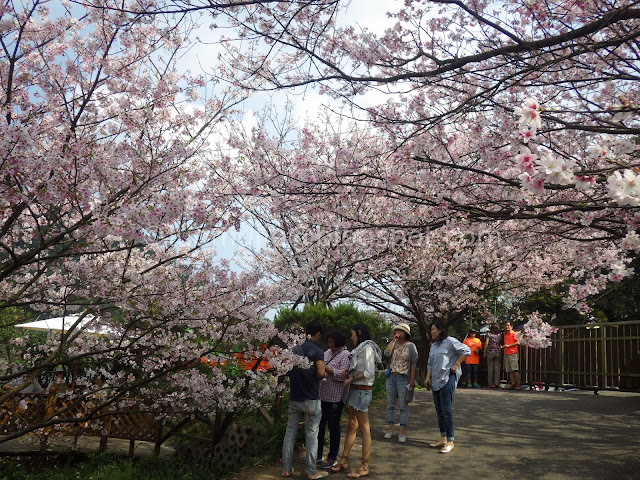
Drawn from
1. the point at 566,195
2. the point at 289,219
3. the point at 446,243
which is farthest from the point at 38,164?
the point at 446,243

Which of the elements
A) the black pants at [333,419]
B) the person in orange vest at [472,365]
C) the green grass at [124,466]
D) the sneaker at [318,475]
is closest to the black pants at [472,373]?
the person in orange vest at [472,365]

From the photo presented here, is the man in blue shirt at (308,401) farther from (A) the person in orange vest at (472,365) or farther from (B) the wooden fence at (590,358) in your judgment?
(B) the wooden fence at (590,358)

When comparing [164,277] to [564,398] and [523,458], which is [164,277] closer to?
[523,458]

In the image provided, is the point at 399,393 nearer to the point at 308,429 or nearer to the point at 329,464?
the point at 329,464

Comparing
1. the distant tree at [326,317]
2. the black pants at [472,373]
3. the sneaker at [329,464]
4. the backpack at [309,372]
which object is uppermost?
the distant tree at [326,317]

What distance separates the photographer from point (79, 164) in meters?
4.35

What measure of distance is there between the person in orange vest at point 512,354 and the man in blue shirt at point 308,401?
28.0ft

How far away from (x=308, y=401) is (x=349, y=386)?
0.69 m

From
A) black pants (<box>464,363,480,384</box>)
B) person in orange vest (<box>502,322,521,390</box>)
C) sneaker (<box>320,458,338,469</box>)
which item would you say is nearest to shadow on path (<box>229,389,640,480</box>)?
sneaker (<box>320,458,338,469</box>)

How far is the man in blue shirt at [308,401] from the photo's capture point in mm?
6453

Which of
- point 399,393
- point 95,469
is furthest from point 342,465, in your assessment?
point 95,469

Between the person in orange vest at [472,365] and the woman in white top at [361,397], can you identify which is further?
the person in orange vest at [472,365]

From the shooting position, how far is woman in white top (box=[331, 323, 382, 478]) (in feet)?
21.6

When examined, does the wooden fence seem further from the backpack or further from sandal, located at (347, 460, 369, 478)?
the backpack
